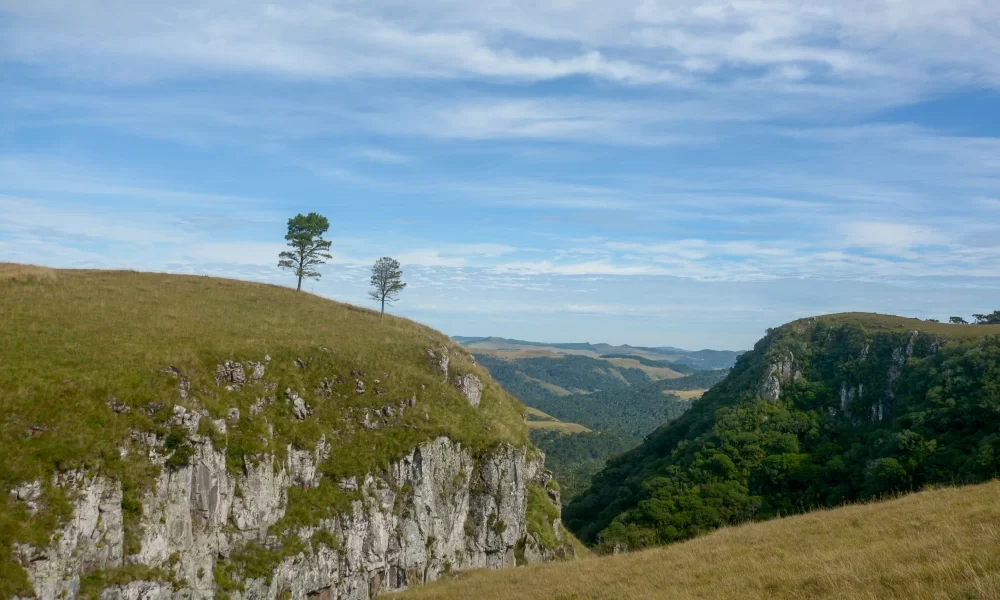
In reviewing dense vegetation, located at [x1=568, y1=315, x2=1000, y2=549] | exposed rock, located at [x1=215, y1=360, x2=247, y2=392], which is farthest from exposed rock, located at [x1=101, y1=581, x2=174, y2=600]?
dense vegetation, located at [x1=568, y1=315, x2=1000, y2=549]

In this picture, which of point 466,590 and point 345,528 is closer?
point 466,590

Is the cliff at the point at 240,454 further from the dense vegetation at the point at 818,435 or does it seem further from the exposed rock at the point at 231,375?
the dense vegetation at the point at 818,435

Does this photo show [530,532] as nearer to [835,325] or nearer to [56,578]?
[56,578]

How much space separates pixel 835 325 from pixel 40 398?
137484 millimetres

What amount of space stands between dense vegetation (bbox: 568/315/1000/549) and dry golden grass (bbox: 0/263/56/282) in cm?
6768

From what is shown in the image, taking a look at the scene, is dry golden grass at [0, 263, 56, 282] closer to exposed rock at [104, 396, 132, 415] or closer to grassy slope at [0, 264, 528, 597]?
grassy slope at [0, 264, 528, 597]

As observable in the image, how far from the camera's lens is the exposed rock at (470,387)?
5650cm

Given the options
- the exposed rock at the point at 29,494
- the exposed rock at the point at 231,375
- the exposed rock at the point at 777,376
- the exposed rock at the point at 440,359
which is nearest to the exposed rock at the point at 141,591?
the exposed rock at the point at 29,494

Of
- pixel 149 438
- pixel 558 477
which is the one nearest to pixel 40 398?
pixel 149 438

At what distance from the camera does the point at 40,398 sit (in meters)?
30.5

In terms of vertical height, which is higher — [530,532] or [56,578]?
[56,578]

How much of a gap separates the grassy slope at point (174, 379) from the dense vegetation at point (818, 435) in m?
39.2

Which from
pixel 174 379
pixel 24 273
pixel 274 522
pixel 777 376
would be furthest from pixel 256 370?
pixel 777 376

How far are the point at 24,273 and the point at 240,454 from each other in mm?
31875
